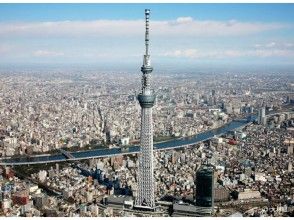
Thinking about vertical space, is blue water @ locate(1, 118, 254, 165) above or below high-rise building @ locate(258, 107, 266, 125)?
below

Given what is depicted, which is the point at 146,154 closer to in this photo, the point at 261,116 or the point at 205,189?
the point at 205,189

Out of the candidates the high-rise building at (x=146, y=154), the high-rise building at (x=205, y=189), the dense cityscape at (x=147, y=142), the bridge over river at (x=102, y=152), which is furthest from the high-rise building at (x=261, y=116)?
the high-rise building at (x=146, y=154)

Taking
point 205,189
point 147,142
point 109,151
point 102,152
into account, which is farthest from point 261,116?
point 147,142

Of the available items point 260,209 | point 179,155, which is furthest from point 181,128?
point 260,209

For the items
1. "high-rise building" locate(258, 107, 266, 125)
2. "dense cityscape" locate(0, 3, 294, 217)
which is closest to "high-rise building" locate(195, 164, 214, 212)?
"dense cityscape" locate(0, 3, 294, 217)

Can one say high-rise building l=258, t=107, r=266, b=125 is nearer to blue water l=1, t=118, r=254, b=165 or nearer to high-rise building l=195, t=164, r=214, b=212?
blue water l=1, t=118, r=254, b=165

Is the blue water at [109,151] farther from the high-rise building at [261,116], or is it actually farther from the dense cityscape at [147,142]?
the high-rise building at [261,116]

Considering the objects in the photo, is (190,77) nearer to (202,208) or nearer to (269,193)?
(269,193)
